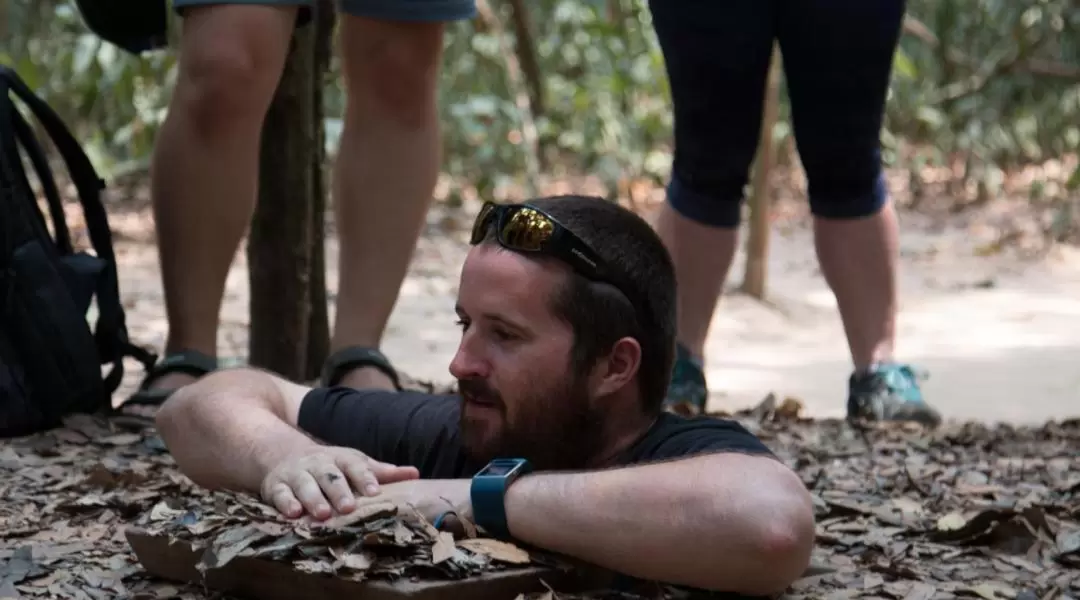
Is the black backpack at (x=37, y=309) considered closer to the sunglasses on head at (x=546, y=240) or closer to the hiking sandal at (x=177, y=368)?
the hiking sandal at (x=177, y=368)

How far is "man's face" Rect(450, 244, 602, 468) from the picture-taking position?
1943 millimetres

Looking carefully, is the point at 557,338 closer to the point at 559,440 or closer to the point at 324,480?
the point at 559,440

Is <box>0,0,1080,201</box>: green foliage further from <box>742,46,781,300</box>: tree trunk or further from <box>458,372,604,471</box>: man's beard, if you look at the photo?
<box>458,372,604,471</box>: man's beard

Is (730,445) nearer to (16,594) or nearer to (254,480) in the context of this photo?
(254,480)

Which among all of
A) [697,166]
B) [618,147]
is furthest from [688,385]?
[618,147]

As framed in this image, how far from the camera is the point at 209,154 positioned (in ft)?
9.16

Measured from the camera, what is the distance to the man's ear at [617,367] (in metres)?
1.97

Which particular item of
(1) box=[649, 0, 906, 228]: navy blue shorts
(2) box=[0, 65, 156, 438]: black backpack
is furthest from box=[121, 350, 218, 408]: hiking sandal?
(1) box=[649, 0, 906, 228]: navy blue shorts

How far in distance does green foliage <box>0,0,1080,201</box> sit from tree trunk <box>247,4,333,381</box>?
298cm

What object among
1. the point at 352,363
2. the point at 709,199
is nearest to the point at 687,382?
the point at 709,199

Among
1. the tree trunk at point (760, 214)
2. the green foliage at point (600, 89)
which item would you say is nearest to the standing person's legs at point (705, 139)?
the tree trunk at point (760, 214)

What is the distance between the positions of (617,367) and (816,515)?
63cm

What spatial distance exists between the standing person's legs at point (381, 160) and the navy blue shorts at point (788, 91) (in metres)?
0.50

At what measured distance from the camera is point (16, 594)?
1.84 meters
